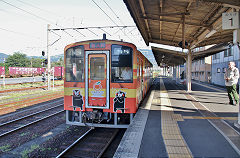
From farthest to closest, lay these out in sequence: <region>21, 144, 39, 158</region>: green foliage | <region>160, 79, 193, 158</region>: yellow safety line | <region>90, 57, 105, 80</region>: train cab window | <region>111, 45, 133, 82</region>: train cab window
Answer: <region>90, 57, 105, 80</region>: train cab window < <region>111, 45, 133, 82</region>: train cab window < <region>21, 144, 39, 158</region>: green foliage < <region>160, 79, 193, 158</region>: yellow safety line

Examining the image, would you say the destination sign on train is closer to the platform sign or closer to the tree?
the platform sign

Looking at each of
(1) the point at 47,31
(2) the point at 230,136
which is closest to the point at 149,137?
(2) the point at 230,136

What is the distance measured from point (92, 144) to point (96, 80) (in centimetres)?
186

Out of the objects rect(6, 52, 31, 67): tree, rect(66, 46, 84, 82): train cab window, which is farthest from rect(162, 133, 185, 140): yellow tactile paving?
rect(6, 52, 31, 67): tree

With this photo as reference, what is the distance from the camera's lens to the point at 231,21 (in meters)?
4.89

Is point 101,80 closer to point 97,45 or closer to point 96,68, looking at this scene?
point 96,68

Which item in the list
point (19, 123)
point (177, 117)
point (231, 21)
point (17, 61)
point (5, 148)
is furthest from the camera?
point (17, 61)

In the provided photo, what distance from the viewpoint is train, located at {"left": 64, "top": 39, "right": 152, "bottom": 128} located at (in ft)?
18.9

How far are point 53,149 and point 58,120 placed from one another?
3024 mm

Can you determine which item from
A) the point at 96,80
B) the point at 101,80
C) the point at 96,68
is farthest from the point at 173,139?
the point at 96,68

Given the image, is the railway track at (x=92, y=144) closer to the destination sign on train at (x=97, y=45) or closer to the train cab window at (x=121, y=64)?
the train cab window at (x=121, y=64)

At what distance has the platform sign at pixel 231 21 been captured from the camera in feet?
15.8

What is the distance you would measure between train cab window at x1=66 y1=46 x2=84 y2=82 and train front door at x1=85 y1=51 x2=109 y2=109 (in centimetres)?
19

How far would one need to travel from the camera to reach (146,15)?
31.2 ft
